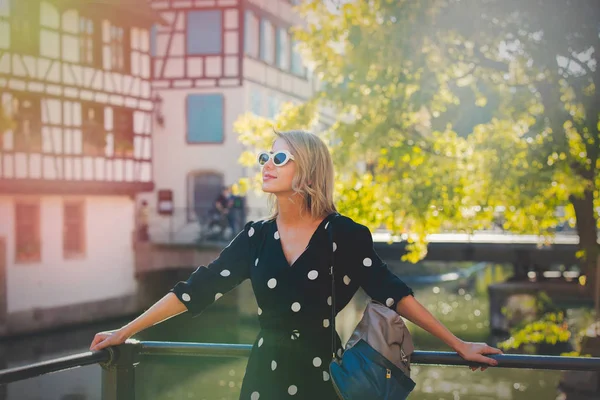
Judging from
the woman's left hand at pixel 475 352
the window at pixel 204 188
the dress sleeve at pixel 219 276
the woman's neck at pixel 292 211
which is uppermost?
the woman's neck at pixel 292 211

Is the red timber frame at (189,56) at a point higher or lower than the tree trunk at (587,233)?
higher

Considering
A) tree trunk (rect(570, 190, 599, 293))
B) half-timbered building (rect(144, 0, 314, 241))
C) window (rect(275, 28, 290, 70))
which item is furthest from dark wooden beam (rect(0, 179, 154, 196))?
tree trunk (rect(570, 190, 599, 293))

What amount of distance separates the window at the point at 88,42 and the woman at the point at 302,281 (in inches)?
773

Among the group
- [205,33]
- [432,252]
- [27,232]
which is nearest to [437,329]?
[27,232]

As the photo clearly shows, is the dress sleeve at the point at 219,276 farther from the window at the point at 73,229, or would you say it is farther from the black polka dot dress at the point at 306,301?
the window at the point at 73,229

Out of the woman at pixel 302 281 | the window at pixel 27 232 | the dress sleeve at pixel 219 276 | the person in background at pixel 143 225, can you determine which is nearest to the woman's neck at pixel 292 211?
the woman at pixel 302 281

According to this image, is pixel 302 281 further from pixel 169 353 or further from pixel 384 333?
pixel 169 353

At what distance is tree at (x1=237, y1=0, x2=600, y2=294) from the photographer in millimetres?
8859

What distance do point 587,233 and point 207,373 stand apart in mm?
10180

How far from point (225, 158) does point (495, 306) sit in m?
10.4

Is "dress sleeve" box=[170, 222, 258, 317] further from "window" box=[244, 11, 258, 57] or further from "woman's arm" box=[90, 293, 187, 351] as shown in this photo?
"window" box=[244, 11, 258, 57]

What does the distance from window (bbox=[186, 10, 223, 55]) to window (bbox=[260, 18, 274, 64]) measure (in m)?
1.75

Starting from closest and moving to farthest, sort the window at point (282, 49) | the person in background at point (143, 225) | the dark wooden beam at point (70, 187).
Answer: the dark wooden beam at point (70, 187), the person in background at point (143, 225), the window at point (282, 49)

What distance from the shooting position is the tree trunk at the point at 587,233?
9859mm
